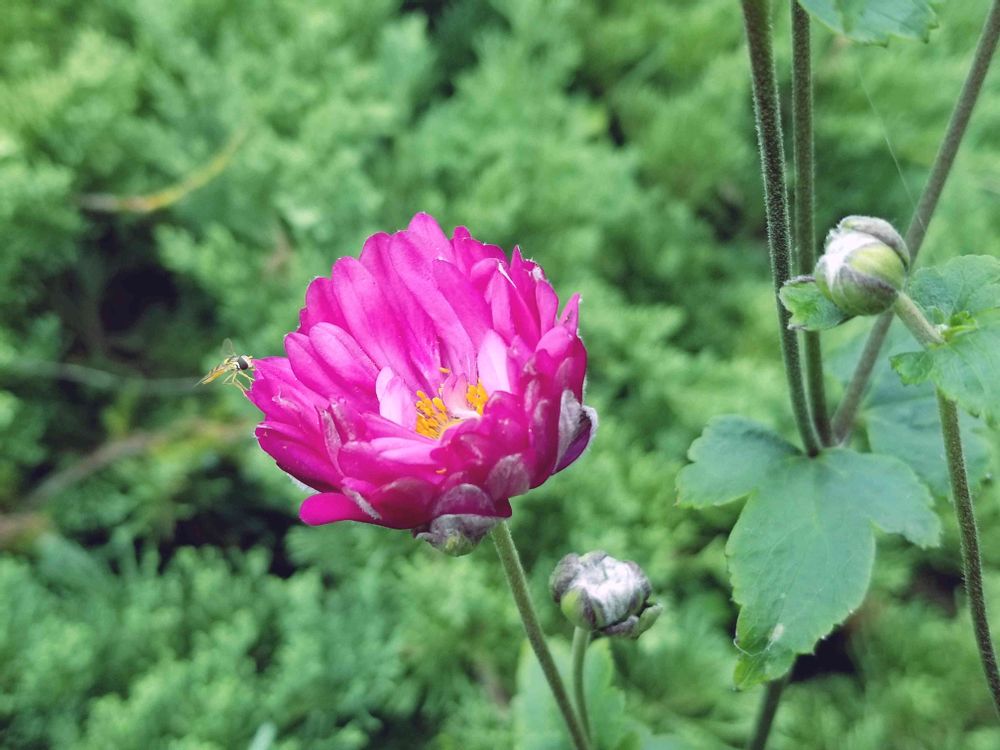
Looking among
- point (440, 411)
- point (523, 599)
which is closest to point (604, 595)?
point (523, 599)

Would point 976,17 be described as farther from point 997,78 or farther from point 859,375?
point 859,375

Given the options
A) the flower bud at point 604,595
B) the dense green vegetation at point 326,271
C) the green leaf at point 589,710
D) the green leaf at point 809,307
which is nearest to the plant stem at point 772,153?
the green leaf at point 809,307

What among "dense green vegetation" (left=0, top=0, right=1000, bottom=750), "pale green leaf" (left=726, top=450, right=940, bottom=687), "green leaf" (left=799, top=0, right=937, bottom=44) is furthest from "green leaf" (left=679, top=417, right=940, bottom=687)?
"dense green vegetation" (left=0, top=0, right=1000, bottom=750)

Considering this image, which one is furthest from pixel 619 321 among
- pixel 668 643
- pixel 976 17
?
pixel 976 17

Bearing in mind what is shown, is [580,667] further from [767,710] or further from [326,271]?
[326,271]

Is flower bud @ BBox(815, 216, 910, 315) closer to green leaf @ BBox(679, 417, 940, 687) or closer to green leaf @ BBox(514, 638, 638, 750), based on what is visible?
green leaf @ BBox(679, 417, 940, 687)

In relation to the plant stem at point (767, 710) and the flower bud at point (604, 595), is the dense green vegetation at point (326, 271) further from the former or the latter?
the flower bud at point (604, 595)
